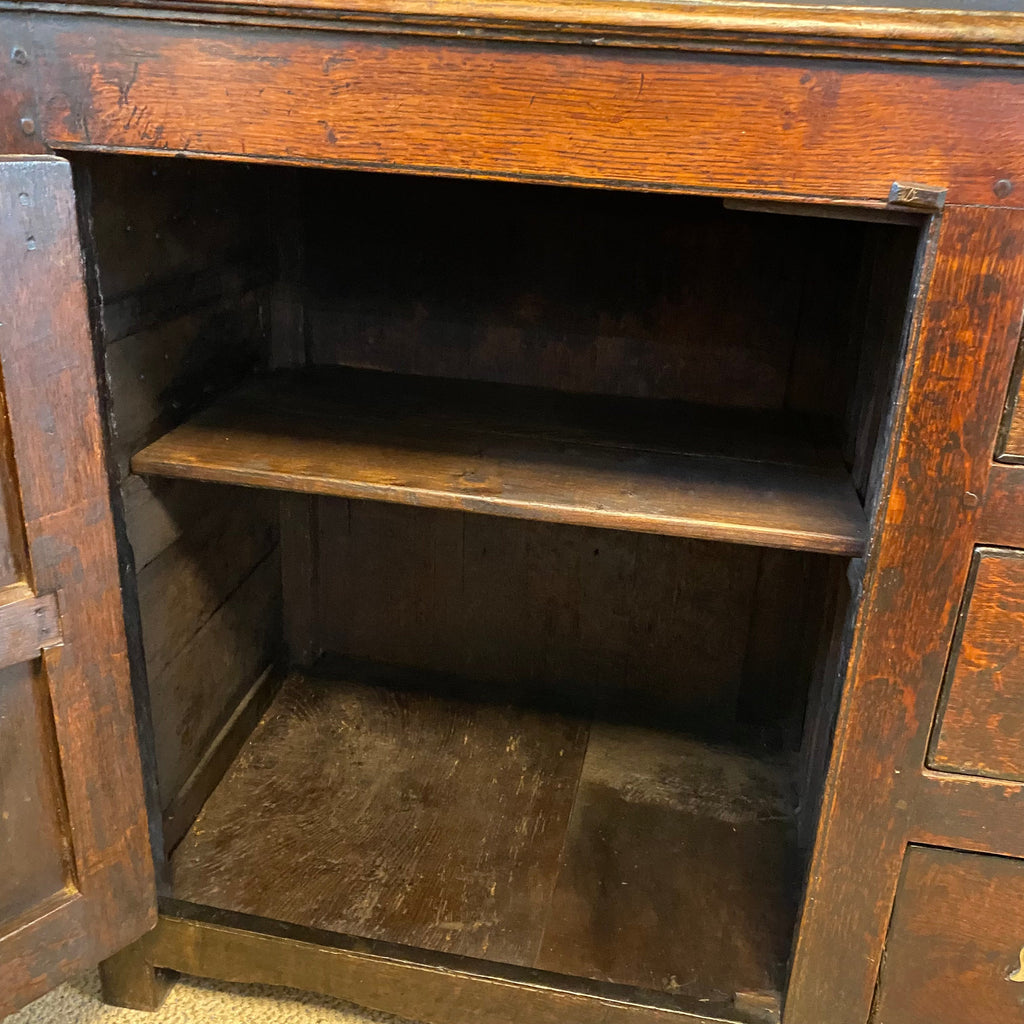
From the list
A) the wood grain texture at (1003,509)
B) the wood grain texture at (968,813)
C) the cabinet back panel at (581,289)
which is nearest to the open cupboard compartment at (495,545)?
the cabinet back panel at (581,289)

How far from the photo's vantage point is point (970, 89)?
0.71 metres

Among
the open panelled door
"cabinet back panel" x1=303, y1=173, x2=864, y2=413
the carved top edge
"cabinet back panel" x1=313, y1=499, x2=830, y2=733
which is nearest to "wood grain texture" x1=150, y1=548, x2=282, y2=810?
"cabinet back panel" x1=313, y1=499, x2=830, y2=733

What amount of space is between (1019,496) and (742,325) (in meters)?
0.61

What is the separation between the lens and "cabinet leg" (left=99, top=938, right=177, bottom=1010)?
117 centimetres

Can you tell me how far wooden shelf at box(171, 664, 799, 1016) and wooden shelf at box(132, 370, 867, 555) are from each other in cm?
54

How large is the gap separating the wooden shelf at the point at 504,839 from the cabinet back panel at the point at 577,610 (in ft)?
0.20

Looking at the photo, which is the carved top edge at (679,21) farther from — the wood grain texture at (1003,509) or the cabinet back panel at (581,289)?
the cabinet back panel at (581,289)

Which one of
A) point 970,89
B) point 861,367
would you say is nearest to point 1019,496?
point 970,89

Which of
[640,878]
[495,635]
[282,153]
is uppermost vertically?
[282,153]

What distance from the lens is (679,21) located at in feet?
2.35

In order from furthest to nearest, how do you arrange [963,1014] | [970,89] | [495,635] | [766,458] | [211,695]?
1. [495,635]
2. [211,695]
3. [766,458]
4. [963,1014]
5. [970,89]

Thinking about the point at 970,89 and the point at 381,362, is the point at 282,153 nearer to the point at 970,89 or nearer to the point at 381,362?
the point at 970,89

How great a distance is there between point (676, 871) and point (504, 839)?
9.4 inches

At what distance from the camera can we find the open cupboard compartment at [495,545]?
1.07 meters
